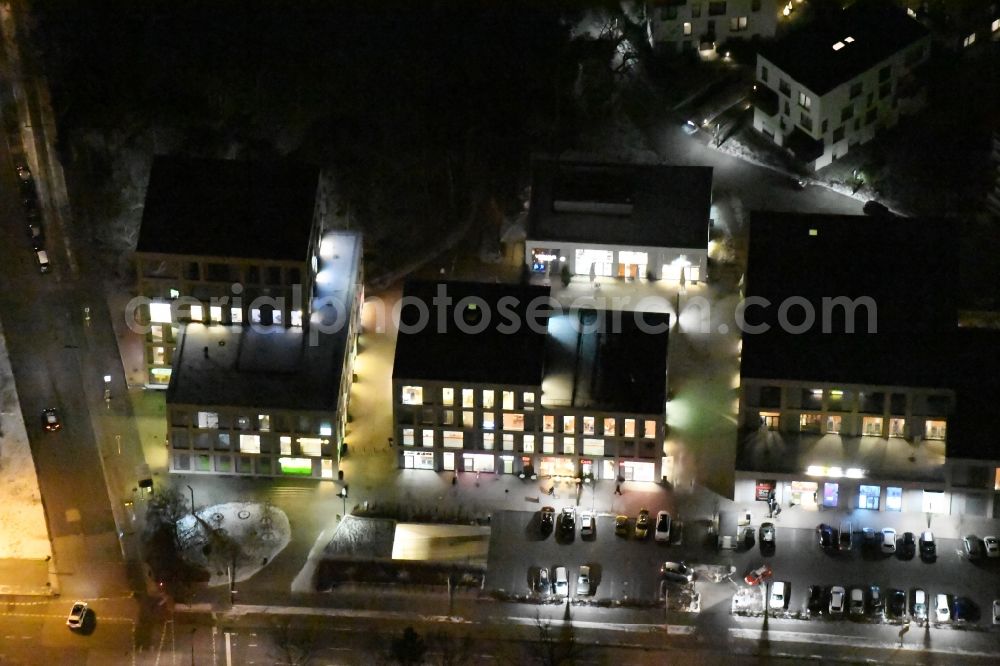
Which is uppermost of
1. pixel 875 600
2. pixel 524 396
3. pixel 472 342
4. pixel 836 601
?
pixel 472 342

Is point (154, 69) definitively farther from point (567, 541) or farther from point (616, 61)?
point (567, 541)

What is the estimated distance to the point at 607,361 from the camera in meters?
159

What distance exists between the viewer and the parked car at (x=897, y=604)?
14512 centimetres

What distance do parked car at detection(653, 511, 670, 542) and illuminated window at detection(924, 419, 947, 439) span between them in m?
19.7

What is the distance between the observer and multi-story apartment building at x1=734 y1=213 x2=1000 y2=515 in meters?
153

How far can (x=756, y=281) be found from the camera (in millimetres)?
162500

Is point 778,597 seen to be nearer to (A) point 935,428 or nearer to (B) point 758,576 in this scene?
(B) point 758,576

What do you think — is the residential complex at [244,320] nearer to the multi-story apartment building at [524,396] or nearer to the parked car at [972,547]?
the multi-story apartment building at [524,396]

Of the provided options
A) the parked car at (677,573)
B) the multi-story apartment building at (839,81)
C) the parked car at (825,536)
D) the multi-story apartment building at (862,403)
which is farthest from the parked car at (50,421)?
the multi-story apartment building at (839,81)

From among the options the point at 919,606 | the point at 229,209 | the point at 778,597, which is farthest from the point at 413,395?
the point at 919,606

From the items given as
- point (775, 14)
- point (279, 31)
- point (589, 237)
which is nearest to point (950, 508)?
point (589, 237)

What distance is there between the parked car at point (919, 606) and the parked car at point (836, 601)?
474 centimetres

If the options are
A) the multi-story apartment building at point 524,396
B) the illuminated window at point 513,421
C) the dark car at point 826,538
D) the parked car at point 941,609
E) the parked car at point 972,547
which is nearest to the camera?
the parked car at point 941,609

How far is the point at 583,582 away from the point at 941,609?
24.1m
